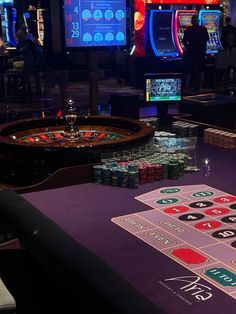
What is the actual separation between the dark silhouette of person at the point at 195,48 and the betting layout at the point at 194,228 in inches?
288

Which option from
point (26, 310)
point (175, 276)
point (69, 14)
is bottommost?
point (26, 310)

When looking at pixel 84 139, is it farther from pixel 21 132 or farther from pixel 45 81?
pixel 45 81

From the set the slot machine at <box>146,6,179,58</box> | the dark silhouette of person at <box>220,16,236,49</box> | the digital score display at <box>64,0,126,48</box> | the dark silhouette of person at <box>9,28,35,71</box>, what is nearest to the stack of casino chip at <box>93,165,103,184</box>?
the digital score display at <box>64,0,126,48</box>

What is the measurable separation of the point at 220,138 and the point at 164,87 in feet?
7.97

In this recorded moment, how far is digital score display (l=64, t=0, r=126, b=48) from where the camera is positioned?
16.9ft

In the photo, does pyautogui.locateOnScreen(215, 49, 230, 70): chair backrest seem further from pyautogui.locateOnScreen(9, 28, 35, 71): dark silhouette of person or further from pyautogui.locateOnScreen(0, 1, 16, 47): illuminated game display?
pyautogui.locateOnScreen(0, 1, 16, 47): illuminated game display

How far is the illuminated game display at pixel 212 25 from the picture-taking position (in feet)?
33.7

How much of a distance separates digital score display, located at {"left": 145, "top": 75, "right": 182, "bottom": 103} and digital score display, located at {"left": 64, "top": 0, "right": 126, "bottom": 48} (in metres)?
0.60

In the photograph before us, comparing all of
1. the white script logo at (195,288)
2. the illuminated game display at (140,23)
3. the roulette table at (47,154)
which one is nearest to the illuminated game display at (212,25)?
the illuminated game display at (140,23)

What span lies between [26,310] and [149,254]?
445mm

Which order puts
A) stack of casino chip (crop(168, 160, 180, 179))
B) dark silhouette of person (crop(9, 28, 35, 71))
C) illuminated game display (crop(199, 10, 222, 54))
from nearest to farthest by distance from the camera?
stack of casino chip (crop(168, 160, 180, 179)) → dark silhouette of person (crop(9, 28, 35, 71)) → illuminated game display (crop(199, 10, 222, 54))

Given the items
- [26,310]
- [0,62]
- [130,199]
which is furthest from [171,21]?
[26,310]

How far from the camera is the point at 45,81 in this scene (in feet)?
21.8

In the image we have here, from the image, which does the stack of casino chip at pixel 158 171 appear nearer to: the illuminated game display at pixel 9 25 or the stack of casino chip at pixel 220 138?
the stack of casino chip at pixel 220 138
